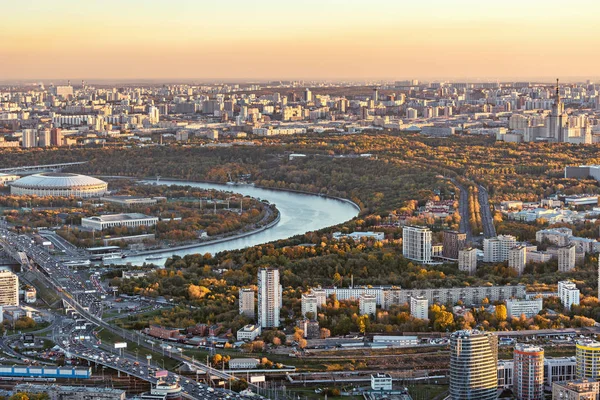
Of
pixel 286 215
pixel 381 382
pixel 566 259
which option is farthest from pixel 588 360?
pixel 286 215

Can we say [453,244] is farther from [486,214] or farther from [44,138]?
[44,138]

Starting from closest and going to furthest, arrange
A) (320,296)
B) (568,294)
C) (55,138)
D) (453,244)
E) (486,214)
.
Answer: (320,296)
(568,294)
(453,244)
(486,214)
(55,138)

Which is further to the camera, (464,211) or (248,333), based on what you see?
(464,211)

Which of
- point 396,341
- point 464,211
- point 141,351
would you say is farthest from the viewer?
point 464,211

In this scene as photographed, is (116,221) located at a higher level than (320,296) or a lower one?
lower

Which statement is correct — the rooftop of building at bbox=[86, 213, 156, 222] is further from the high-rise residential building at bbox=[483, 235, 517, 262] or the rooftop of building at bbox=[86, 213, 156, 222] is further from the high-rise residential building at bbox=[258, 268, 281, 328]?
the high-rise residential building at bbox=[258, 268, 281, 328]

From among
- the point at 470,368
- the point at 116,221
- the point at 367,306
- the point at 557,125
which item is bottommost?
the point at 116,221

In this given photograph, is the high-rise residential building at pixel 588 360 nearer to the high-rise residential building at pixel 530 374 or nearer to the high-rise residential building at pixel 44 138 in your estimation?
the high-rise residential building at pixel 530 374
